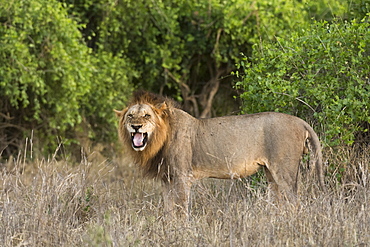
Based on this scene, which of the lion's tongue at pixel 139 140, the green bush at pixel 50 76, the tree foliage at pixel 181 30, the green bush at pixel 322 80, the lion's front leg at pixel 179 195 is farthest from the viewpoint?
the tree foliage at pixel 181 30

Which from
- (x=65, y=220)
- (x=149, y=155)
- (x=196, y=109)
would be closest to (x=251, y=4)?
(x=196, y=109)

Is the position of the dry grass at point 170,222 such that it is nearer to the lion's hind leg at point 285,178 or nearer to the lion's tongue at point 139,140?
the lion's hind leg at point 285,178

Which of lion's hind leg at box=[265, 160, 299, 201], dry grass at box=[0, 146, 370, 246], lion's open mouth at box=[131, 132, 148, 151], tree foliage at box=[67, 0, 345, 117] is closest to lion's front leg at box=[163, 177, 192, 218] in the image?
dry grass at box=[0, 146, 370, 246]

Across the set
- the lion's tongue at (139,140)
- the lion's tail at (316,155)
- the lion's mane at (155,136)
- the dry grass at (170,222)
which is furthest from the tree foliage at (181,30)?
the dry grass at (170,222)

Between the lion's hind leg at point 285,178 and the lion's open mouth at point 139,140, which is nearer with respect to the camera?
the lion's hind leg at point 285,178

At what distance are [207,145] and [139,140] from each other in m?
0.62

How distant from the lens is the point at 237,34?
12.8m

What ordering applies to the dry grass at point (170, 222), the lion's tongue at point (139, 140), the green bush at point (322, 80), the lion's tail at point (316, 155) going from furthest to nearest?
the green bush at point (322, 80), the lion's tongue at point (139, 140), the lion's tail at point (316, 155), the dry grass at point (170, 222)

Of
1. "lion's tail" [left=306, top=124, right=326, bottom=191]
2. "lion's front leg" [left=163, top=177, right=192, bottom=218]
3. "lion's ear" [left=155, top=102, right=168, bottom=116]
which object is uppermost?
"lion's ear" [left=155, top=102, right=168, bottom=116]

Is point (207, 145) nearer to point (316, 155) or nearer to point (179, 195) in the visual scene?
point (179, 195)

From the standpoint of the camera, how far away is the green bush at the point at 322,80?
21.5ft

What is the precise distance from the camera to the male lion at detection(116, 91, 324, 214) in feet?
20.2

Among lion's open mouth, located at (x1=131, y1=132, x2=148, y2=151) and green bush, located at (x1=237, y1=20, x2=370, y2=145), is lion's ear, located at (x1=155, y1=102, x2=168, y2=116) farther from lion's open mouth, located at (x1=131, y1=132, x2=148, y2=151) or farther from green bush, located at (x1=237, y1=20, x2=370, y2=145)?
green bush, located at (x1=237, y1=20, x2=370, y2=145)

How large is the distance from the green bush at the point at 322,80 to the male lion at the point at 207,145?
51 centimetres
